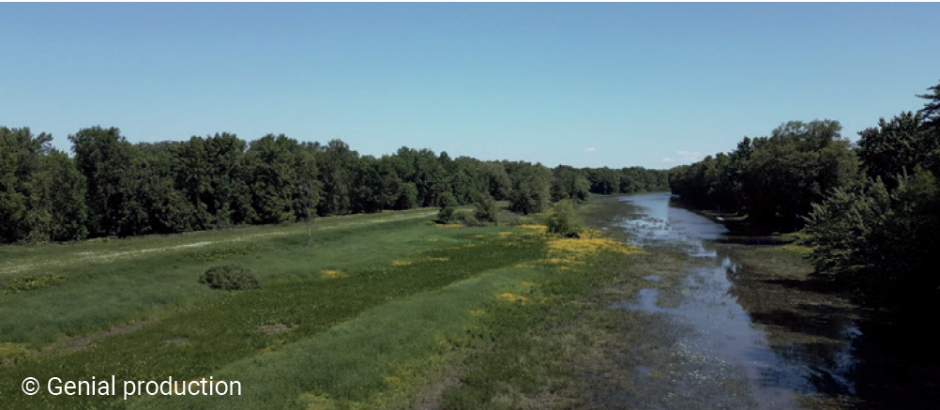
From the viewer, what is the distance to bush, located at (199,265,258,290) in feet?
108

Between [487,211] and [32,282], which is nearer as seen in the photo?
[32,282]

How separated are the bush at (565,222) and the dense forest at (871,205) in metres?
25.6

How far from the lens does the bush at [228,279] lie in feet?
Answer: 108

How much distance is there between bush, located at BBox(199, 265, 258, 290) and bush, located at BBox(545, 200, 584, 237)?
41891 mm

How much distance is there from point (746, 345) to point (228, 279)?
101 feet

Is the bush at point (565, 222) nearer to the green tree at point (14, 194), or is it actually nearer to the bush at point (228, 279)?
the bush at point (228, 279)

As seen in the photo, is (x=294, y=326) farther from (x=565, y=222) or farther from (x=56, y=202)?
(x=56, y=202)

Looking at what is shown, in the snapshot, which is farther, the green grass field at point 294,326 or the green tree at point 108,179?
the green tree at point 108,179

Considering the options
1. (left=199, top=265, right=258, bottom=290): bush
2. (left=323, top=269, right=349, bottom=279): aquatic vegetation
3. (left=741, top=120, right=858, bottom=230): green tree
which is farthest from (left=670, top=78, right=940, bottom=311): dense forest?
(left=199, top=265, right=258, bottom=290): bush

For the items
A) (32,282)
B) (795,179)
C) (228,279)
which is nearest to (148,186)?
(32,282)

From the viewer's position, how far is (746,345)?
2353 centimetres

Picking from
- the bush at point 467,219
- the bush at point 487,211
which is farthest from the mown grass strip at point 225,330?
the bush at point 487,211

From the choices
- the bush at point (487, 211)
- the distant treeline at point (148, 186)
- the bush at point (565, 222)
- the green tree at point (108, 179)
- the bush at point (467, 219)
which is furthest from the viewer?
the bush at point (487, 211)

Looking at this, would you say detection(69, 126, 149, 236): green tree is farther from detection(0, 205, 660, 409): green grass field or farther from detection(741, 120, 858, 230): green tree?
detection(741, 120, 858, 230): green tree
